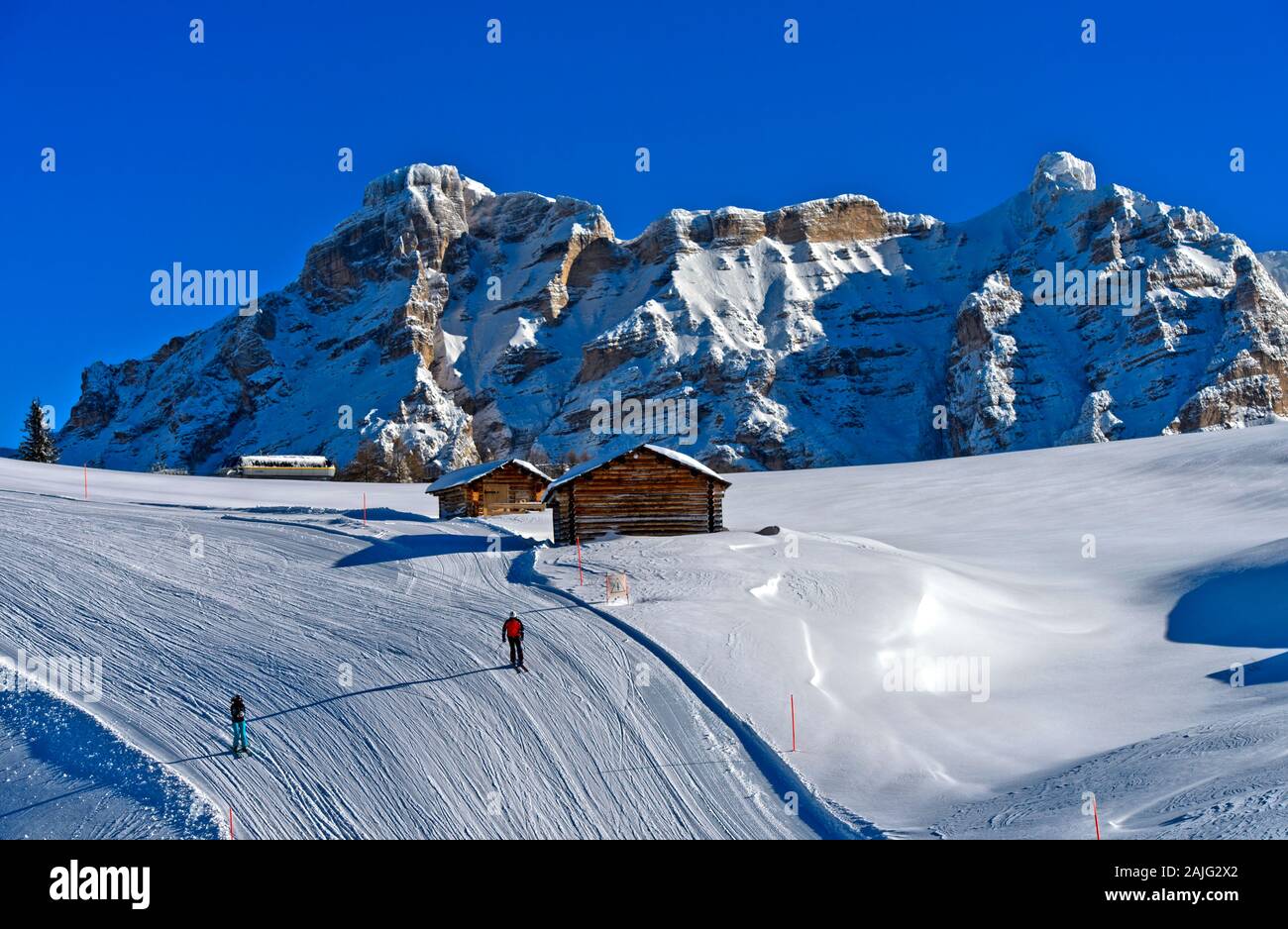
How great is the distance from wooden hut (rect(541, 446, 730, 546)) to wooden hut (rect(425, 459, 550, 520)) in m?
10.4

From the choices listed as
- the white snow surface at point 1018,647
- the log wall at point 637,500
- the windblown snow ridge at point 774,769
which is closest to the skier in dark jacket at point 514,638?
the windblown snow ridge at point 774,769

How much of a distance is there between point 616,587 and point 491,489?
2045cm

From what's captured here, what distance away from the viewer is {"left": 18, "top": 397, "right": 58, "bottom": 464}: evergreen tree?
91.7 m

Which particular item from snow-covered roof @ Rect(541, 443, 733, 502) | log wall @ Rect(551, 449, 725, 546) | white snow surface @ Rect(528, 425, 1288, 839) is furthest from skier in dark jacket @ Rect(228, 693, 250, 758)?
snow-covered roof @ Rect(541, 443, 733, 502)

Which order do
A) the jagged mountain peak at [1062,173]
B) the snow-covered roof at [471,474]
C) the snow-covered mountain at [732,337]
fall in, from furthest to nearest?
the jagged mountain peak at [1062,173] → the snow-covered mountain at [732,337] → the snow-covered roof at [471,474]

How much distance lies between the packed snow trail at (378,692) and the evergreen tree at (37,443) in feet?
223

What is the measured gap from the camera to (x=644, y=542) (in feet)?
108

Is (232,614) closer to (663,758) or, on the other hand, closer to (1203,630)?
(663,758)

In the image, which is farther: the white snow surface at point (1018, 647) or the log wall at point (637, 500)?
the log wall at point (637, 500)

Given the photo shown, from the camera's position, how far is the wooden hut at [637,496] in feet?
114

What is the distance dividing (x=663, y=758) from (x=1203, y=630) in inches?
618

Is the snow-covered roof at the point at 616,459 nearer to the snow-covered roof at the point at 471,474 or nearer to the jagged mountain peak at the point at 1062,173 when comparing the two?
the snow-covered roof at the point at 471,474
